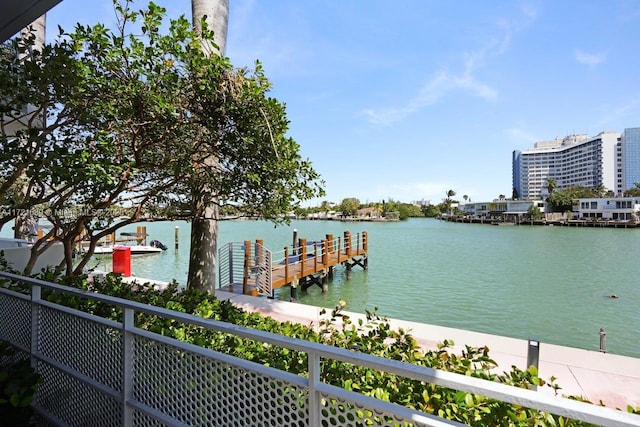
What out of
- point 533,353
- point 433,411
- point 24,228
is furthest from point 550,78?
point 24,228

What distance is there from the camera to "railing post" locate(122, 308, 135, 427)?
1.84 meters

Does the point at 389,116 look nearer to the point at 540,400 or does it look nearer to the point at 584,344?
the point at 584,344

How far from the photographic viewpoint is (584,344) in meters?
8.28

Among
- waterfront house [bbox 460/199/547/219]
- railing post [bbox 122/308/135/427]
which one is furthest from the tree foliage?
waterfront house [bbox 460/199/547/219]

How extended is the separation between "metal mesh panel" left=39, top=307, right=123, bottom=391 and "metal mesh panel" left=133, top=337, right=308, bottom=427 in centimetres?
19

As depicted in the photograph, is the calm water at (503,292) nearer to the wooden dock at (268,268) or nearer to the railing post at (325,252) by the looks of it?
the wooden dock at (268,268)

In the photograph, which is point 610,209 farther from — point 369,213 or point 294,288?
point 294,288

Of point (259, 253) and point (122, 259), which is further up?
point (259, 253)

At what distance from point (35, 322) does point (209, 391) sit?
1616mm

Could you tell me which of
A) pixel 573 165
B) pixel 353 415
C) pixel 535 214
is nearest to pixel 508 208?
pixel 535 214

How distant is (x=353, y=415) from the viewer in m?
1.16

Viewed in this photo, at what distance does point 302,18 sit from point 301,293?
934 cm

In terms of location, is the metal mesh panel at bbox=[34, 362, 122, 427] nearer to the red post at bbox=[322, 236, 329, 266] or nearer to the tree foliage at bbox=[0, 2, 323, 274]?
the tree foliage at bbox=[0, 2, 323, 274]

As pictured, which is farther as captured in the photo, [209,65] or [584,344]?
[584,344]
